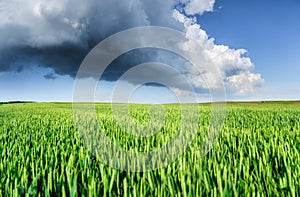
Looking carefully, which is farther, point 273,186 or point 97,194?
point 273,186

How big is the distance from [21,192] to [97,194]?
0.61 metres

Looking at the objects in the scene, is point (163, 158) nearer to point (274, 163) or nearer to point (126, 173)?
point (126, 173)

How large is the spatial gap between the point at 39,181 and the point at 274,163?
91.3 inches

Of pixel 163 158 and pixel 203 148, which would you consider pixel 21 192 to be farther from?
pixel 203 148

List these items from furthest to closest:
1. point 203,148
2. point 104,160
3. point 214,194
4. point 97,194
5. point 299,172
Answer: point 203,148, point 104,160, point 299,172, point 97,194, point 214,194

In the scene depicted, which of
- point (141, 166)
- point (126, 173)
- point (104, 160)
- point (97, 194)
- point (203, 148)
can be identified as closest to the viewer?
point (97, 194)

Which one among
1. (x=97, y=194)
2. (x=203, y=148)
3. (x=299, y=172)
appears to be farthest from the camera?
(x=203, y=148)

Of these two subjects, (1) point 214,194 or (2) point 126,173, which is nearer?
(1) point 214,194

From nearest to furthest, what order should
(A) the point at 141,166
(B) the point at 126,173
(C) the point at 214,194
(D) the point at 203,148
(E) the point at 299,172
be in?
1. (C) the point at 214,194
2. (E) the point at 299,172
3. (B) the point at 126,173
4. (A) the point at 141,166
5. (D) the point at 203,148

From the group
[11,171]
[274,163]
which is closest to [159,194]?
[11,171]

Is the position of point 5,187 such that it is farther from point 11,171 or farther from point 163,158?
point 163,158

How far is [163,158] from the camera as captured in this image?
317 centimetres

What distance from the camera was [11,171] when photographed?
2.64m

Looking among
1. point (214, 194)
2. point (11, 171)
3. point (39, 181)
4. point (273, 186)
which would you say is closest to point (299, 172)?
point (273, 186)
